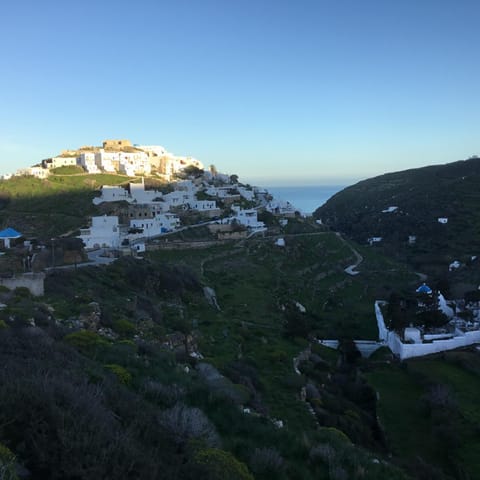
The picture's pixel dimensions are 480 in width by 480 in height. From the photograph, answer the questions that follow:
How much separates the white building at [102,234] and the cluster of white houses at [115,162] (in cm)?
2669

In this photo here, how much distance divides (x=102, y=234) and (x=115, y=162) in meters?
31.5

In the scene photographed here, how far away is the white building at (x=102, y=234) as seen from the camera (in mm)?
34856

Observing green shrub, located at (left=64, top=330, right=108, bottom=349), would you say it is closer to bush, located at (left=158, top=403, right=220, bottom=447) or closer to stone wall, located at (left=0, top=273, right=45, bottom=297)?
bush, located at (left=158, top=403, right=220, bottom=447)

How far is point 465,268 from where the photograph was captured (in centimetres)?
3909

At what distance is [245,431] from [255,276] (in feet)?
83.2

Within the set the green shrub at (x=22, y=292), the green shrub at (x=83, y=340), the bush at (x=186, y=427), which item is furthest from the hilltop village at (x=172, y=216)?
the bush at (x=186, y=427)

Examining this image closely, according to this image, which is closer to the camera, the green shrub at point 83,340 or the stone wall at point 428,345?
the green shrub at point 83,340

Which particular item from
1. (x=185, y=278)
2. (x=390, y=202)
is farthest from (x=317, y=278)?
(x=390, y=202)

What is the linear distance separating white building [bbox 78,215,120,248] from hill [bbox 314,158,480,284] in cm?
2749

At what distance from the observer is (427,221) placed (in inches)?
2389

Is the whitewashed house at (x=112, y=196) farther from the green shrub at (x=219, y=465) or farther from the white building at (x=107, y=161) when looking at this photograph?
the green shrub at (x=219, y=465)

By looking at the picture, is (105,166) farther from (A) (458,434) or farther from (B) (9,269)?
(A) (458,434)

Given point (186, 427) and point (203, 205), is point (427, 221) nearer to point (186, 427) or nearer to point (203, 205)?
point (203, 205)

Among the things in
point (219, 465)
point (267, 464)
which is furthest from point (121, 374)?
point (219, 465)
